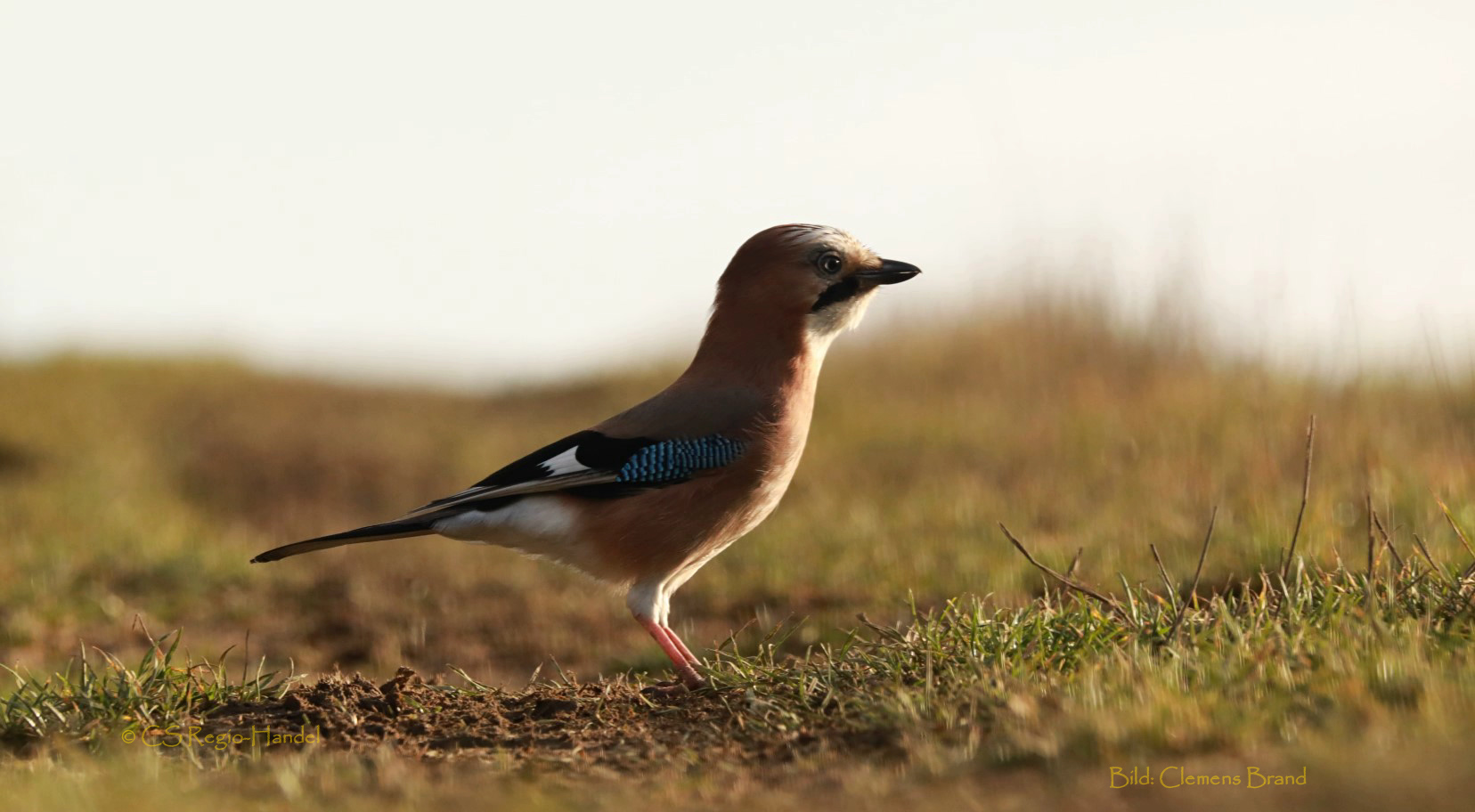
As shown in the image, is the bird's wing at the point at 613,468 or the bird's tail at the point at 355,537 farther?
the bird's wing at the point at 613,468

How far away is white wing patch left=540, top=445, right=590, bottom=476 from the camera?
589 centimetres

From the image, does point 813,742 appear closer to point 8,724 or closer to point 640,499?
point 640,499

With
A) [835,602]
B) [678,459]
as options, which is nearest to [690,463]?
[678,459]

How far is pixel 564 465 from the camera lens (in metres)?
5.93

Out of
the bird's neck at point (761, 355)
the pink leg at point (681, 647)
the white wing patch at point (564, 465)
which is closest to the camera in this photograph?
the pink leg at point (681, 647)

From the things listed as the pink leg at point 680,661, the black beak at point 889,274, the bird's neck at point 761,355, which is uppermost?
the black beak at point 889,274

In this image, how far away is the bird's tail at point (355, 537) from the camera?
17.9 feet

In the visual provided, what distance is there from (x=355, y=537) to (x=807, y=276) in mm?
2164

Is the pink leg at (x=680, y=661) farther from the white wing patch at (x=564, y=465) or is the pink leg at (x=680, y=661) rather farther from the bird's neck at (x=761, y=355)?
the bird's neck at (x=761, y=355)

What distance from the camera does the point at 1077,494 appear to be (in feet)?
33.1

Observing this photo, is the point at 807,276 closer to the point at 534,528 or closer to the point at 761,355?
the point at 761,355
